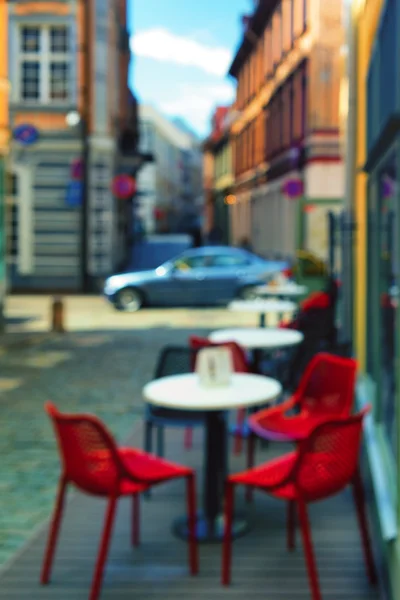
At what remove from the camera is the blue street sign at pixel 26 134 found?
22328 millimetres

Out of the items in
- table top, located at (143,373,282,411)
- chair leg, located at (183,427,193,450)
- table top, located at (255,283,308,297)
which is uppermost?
table top, located at (255,283,308,297)

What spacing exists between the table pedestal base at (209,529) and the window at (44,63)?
68.2ft

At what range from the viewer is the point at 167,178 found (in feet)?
267

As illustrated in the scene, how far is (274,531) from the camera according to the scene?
5379mm

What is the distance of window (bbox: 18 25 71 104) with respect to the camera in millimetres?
24761

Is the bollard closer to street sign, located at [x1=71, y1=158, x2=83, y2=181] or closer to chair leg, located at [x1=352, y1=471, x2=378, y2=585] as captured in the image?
street sign, located at [x1=71, y1=158, x2=83, y2=181]

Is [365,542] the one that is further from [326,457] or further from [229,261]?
[229,261]

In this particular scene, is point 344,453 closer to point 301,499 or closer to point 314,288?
point 301,499

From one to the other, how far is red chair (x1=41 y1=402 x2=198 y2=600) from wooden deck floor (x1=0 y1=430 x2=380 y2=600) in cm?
13

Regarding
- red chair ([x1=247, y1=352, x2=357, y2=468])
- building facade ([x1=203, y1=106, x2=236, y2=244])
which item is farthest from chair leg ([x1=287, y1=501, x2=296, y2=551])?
building facade ([x1=203, y1=106, x2=236, y2=244])

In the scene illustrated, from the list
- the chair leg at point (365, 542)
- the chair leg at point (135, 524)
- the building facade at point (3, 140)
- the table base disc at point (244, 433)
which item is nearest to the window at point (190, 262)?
the building facade at point (3, 140)

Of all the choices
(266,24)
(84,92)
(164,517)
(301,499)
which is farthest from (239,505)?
(266,24)

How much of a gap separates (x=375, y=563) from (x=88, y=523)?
1756 millimetres

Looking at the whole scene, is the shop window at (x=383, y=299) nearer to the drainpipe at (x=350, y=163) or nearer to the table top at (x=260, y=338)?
the table top at (x=260, y=338)
